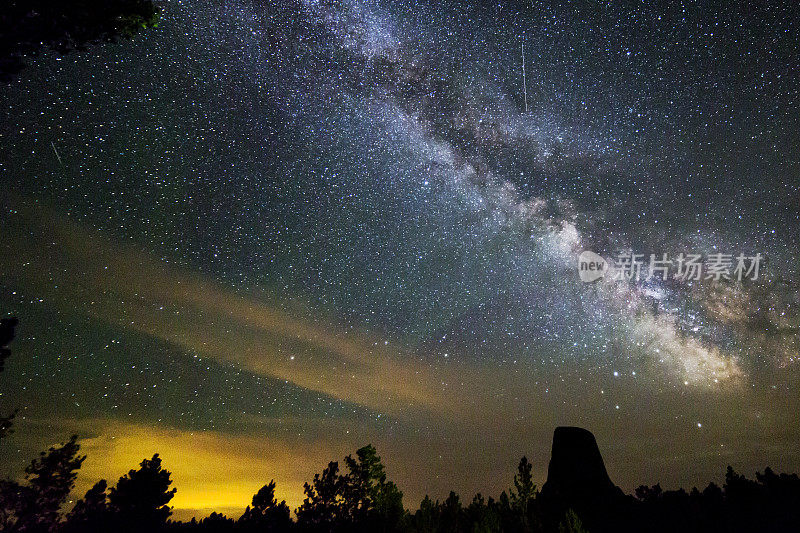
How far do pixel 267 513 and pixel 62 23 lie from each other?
110 feet

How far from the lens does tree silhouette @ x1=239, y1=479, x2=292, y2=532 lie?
25.8 m

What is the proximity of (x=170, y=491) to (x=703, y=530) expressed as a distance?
110 ft

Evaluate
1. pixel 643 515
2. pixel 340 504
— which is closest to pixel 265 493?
pixel 340 504

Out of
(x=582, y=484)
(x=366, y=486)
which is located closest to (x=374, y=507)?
(x=366, y=486)

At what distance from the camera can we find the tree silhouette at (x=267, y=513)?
25827 millimetres

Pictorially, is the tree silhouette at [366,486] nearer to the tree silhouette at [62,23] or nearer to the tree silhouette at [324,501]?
the tree silhouette at [324,501]

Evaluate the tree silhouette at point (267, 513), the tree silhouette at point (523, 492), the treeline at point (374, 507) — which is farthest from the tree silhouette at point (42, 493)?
the tree silhouette at point (523, 492)

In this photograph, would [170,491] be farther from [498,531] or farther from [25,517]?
[498,531]

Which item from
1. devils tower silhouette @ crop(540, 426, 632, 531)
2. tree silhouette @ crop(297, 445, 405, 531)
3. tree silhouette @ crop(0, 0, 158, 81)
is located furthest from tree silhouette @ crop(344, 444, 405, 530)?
tree silhouette @ crop(0, 0, 158, 81)

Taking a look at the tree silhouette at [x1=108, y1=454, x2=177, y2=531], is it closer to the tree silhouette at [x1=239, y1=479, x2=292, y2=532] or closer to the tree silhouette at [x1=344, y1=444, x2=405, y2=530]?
the tree silhouette at [x1=239, y1=479, x2=292, y2=532]

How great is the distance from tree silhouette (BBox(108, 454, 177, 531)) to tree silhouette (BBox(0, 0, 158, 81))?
29.0 metres

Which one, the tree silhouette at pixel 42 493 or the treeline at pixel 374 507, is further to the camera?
the tree silhouette at pixel 42 493

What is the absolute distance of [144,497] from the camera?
26.0 metres

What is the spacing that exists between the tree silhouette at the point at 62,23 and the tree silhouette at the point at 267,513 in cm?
2809
